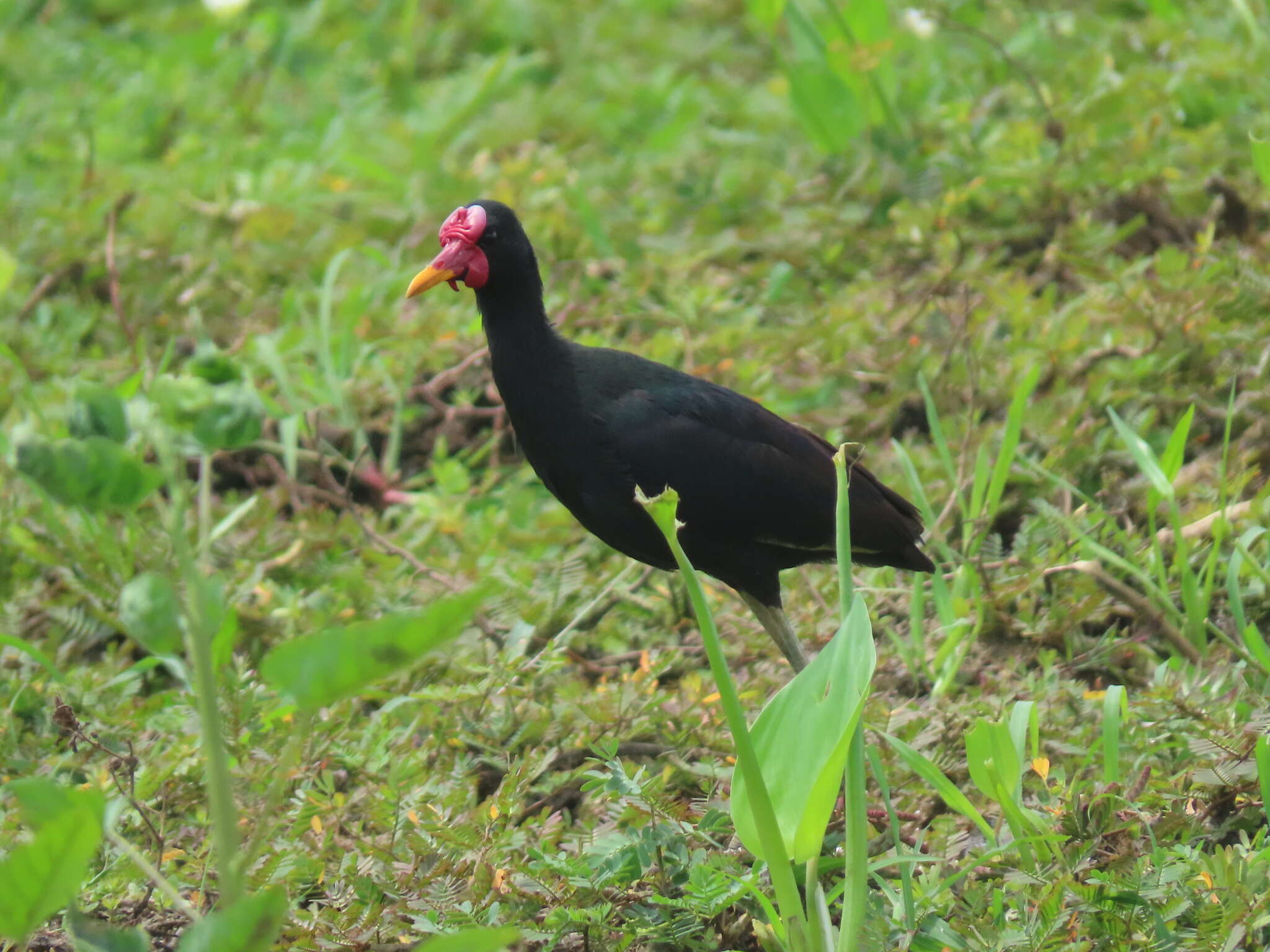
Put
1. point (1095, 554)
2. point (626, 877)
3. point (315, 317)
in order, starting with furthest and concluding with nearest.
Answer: point (315, 317) → point (1095, 554) → point (626, 877)

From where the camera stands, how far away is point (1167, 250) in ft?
13.5

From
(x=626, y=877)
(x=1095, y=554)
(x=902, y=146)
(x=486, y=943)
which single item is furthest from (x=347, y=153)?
(x=486, y=943)

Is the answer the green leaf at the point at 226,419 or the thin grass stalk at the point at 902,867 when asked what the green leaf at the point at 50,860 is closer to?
the green leaf at the point at 226,419

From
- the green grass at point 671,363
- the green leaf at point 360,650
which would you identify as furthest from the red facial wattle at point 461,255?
the green leaf at point 360,650

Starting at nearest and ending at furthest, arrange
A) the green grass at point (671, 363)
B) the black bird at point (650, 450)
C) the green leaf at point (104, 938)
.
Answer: the green leaf at point (104, 938), the green grass at point (671, 363), the black bird at point (650, 450)

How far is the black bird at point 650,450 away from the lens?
2.81 meters

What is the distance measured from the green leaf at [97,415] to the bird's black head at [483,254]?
1253 millimetres

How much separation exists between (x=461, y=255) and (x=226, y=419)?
A: 1.33 m

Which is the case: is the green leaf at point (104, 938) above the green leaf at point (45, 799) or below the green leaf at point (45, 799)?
below

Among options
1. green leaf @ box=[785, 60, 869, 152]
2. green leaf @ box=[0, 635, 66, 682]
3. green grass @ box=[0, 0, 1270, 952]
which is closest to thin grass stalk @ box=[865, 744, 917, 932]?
green grass @ box=[0, 0, 1270, 952]

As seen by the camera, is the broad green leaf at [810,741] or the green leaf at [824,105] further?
the green leaf at [824,105]

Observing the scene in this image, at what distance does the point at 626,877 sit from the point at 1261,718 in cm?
110

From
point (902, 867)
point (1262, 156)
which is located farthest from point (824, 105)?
point (902, 867)

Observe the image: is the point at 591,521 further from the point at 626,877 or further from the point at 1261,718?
the point at 1261,718
